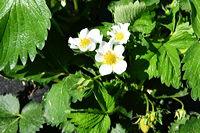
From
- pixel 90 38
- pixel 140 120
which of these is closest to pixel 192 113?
pixel 140 120

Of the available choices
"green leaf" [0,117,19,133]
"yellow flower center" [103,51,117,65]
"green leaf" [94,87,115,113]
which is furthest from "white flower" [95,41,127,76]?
"green leaf" [0,117,19,133]

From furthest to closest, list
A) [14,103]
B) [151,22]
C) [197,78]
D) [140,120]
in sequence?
[14,103], [140,120], [151,22], [197,78]

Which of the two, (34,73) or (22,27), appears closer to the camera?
(22,27)

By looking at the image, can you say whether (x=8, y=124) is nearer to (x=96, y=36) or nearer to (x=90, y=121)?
(x=90, y=121)

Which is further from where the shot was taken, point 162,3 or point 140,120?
point 162,3

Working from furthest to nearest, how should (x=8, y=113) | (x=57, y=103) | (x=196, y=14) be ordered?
(x=8, y=113)
(x=57, y=103)
(x=196, y=14)

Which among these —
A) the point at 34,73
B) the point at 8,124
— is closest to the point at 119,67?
the point at 34,73

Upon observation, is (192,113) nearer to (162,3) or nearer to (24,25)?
(162,3)
